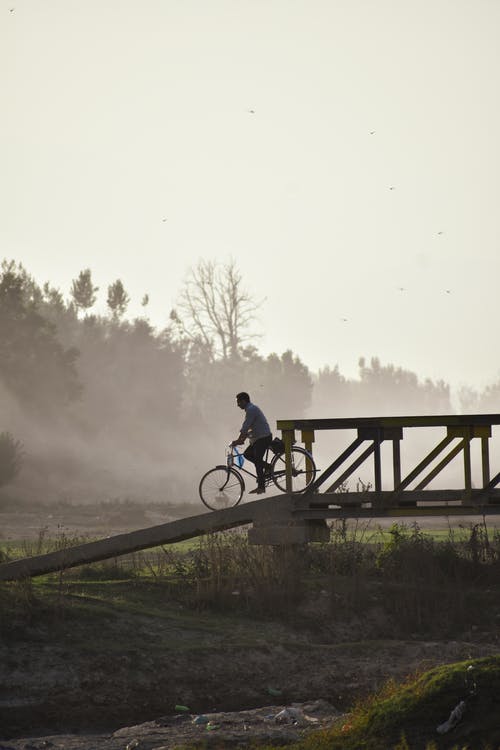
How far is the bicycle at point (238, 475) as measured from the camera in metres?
18.7

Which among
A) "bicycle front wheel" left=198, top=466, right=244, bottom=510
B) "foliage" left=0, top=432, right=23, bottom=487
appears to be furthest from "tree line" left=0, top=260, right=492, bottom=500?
"bicycle front wheel" left=198, top=466, right=244, bottom=510

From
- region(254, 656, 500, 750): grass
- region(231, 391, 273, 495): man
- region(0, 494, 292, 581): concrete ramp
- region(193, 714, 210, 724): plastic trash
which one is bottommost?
region(193, 714, 210, 724): plastic trash

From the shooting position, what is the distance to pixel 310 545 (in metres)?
18.0

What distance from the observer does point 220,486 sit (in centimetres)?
1938

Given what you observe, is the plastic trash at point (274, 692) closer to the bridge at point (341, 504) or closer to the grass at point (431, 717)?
the grass at point (431, 717)

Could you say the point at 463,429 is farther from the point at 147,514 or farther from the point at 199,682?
the point at 147,514

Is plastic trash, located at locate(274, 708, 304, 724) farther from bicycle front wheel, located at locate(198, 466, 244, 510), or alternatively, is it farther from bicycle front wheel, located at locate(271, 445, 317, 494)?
bicycle front wheel, located at locate(198, 466, 244, 510)

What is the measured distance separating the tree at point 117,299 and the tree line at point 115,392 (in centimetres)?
9

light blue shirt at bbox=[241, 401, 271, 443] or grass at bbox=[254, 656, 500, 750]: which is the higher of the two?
light blue shirt at bbox=[241, 401, 271, 443]

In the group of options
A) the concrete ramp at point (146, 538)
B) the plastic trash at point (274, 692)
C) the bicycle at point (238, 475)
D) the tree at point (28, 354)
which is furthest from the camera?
the tree at point (28, 354)

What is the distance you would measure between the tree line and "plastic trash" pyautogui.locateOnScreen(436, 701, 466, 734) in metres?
41.8

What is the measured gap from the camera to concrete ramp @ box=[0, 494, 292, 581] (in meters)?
16.1

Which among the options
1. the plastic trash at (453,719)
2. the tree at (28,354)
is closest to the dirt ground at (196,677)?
the plastic trash at (453,719)

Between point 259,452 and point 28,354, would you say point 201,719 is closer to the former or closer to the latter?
point 259,452
